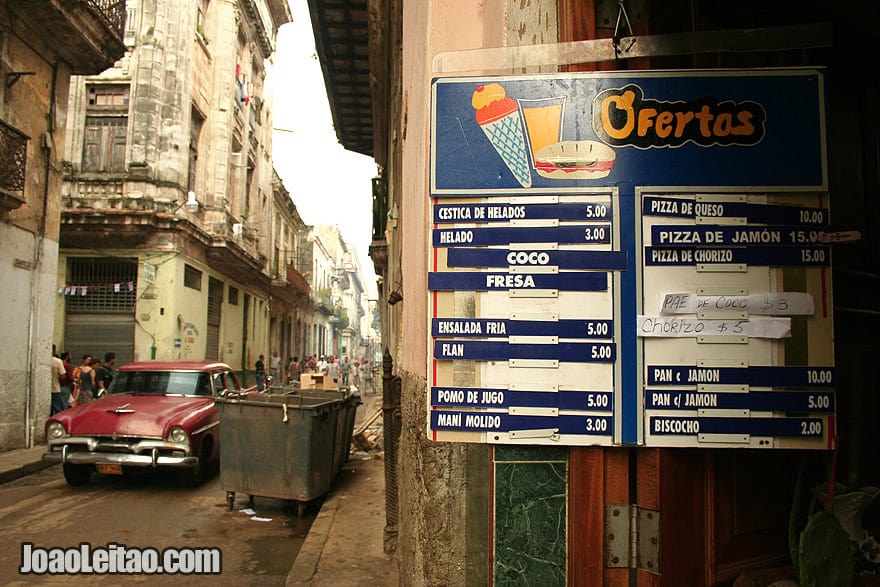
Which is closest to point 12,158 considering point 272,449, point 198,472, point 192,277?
point 198,472

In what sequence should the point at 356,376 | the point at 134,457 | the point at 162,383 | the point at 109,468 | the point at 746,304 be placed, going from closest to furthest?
1. the point at 746,304
2. the point at 134,457
3. the point at 109,468
4. the point at 162,383
5. the point at 356,376

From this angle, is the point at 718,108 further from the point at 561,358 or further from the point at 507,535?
the point at 507,535

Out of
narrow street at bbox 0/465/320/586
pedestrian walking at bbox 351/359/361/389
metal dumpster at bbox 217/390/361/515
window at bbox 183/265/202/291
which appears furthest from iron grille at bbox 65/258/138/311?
pedestrian walking at bbox 351/359/361/389

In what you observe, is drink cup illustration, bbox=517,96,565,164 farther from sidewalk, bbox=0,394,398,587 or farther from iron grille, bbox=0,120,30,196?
iron grille, bbox=0,120,30,196

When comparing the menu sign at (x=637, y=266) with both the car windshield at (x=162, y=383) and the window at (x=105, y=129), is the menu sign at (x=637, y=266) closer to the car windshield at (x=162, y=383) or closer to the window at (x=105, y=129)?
the car windshield at (x=162, y=383)

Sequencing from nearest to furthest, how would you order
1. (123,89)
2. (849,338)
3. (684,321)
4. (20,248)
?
(684,321) → (849,338) → (20,248) → (123,89)

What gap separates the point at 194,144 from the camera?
20.6m

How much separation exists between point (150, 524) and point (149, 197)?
1320cm

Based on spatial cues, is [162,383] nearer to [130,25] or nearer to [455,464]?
[455,464]

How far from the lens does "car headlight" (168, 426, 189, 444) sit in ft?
24.9

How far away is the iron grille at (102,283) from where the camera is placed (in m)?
17.2

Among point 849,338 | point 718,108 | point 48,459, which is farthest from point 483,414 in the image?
point 48,459

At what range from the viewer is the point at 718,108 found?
233cm

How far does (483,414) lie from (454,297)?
1.53 feet
